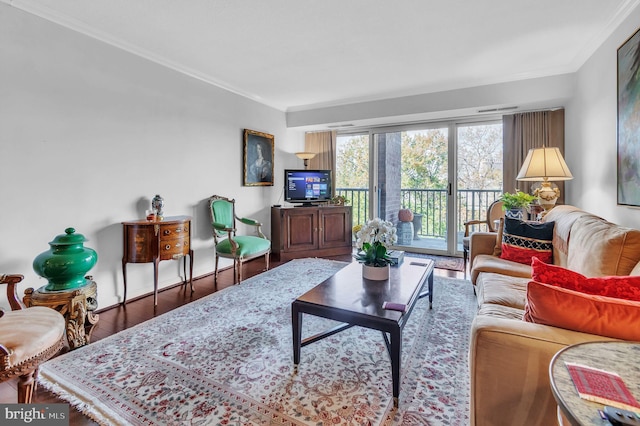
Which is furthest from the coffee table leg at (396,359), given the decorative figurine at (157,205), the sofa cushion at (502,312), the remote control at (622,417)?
the decorative figurine at (157,205)

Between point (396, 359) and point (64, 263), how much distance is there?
229 centimetres

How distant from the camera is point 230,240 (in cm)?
346

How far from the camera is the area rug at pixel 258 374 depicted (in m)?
1.50

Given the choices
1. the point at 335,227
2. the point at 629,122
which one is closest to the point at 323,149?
the point at 335,227

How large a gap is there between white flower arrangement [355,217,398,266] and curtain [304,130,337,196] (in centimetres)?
316

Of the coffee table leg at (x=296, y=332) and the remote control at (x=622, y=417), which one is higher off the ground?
the remote control at (x=622, y=417)

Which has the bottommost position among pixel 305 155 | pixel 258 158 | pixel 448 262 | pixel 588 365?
Result: pixel 448 262

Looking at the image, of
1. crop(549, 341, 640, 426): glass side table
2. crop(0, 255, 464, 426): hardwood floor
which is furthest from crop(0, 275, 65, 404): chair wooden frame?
crop(549, 341, 640, 426): glass side table

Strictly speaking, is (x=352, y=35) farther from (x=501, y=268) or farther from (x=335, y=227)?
(x=335, y=227)

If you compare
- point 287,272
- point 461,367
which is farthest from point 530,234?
point 287,272

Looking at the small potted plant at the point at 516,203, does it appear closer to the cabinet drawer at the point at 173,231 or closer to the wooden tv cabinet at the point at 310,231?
the wooden tv cabinet at the point at 310,231

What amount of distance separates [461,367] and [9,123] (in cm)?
356

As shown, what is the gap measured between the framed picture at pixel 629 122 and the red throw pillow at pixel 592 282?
1.50 m

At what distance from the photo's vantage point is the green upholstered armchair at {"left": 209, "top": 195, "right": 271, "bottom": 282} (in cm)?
346
